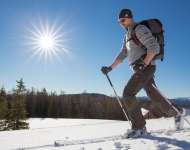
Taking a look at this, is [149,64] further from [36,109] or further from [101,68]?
[36,109]

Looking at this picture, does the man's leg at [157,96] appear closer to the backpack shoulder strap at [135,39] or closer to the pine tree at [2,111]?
the backpack shoulder strap at [135,39]

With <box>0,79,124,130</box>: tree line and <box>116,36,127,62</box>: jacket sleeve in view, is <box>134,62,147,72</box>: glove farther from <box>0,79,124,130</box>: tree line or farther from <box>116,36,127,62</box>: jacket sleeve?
<box>0,79,124,130</box>: tree line

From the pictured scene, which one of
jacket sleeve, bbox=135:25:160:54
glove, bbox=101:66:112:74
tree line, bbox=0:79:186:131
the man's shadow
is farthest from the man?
tree line, bbox=0:79:186:131

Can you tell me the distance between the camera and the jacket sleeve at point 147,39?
13.9 ft

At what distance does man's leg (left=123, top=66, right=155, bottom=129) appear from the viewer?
439cm

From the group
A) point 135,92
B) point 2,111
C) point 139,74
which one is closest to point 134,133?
point 135,92

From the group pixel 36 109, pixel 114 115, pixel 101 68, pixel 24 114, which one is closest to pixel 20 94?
pixel 24 114

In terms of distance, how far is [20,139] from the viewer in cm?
478

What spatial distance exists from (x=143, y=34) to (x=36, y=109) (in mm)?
97663

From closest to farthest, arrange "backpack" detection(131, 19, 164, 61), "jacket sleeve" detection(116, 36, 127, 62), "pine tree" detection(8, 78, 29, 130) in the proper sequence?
"backpack" detection(131, 19, 164, 61) < "jacket sleeve" detection(116, 36, 127, 62) < "pine tree" detection(8, 78, 29, 130)

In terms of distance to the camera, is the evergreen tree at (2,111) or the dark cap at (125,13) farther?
the evergreen tree at (2,111)

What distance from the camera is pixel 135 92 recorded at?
447cm

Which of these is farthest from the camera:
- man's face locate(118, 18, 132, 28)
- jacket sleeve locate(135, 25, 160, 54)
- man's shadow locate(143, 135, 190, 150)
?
man's face locate(118, 18, 132, 28)

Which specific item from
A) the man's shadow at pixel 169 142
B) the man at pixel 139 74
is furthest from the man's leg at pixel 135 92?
the man's shadow at pixel 169 142
